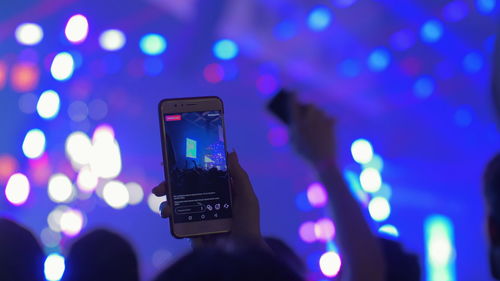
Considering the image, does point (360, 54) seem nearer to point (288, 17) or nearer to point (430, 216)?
point (288, 17)

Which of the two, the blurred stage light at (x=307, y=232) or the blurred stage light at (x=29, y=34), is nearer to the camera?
the blurred stage light at (x=29, y=34)

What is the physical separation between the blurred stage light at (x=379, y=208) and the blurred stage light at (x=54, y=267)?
1.11 meters

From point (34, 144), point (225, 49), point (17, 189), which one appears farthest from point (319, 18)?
point (17, 189)

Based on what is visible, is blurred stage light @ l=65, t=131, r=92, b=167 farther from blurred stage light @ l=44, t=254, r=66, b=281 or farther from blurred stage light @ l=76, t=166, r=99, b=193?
blurred stage light @ l=44, t=254, r=66, b=281

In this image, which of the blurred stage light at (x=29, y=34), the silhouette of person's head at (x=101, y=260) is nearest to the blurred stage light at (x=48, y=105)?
the blurred stage light at (x=29, y=34)

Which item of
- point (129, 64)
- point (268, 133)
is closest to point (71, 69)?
point (129, 64)

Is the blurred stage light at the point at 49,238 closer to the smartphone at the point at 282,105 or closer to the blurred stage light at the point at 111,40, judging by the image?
the blurred stage light at the point at 111,40

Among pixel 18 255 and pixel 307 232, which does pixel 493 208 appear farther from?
pixel 307 232

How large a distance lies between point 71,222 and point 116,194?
164 millimetres

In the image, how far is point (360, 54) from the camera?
2256mm

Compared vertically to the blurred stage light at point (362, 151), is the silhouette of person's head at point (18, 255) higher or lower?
lower

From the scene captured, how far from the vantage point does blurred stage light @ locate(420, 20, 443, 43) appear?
2.33 m

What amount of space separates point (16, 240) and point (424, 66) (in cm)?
177

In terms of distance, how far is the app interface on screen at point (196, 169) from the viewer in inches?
33.6
